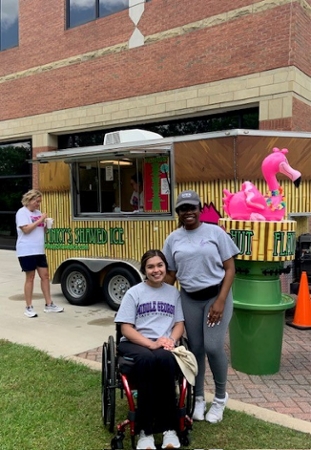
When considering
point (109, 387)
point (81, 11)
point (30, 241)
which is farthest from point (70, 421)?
point (81, 11)

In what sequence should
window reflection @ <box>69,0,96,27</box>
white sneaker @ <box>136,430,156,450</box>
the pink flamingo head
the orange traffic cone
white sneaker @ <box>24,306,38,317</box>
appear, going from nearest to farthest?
white sneaker @ <box>136,430,156,450</box>, the pink flamingo head, the orange traffic cone, white sneaker @ <box>24,306,38,317</box>, window reflection @ <box>69,0,96,27</box>

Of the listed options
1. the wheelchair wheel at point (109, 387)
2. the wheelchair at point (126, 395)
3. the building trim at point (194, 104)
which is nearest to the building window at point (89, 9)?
the building trim at point (194, 104)

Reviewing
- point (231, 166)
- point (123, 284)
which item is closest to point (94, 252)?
point (123, 284)

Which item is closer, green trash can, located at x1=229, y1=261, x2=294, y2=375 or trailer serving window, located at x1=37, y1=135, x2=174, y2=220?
green trash can, located at x1=229, y1=261, x2=294, y2=375

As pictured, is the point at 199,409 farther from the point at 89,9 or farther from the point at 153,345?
the point at 89,9

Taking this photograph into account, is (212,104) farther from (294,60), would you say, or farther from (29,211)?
(29,211)

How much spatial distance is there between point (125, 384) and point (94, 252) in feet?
15.3

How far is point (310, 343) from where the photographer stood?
18.5 feet

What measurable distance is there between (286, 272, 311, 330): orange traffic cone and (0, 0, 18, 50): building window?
1341 cm

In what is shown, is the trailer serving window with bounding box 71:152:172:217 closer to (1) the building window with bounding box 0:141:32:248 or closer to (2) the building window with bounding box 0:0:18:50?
(1) the building window with bounding box 0:141:32:248

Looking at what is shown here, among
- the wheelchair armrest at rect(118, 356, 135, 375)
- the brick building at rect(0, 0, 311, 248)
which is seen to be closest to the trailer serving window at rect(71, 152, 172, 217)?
the brick building at rect(0, 0, 311, 248)

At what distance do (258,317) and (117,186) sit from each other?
402cm

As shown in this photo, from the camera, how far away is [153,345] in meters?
3.20

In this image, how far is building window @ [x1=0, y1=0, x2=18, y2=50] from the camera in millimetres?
15742
